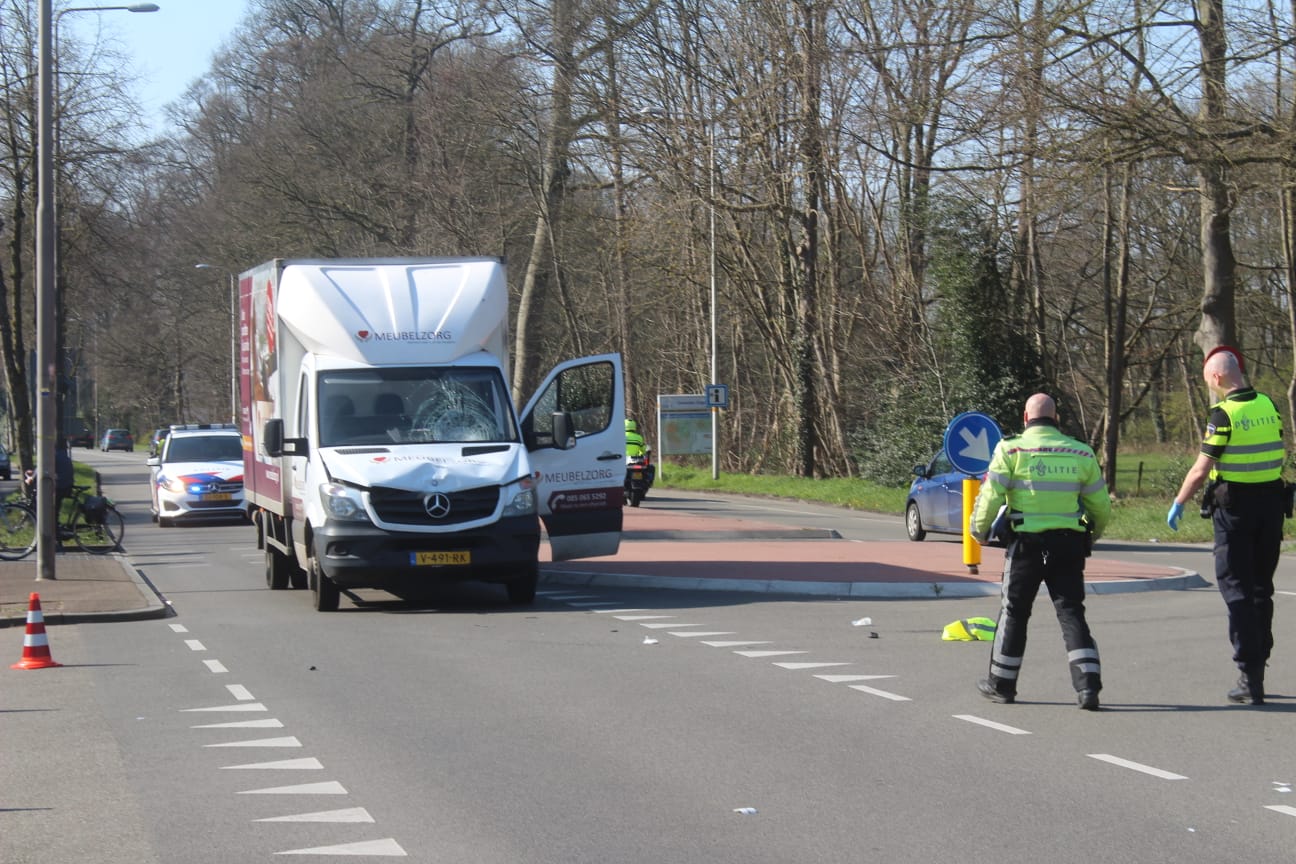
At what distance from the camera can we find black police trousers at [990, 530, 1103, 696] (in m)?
8.73

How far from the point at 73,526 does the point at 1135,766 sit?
18733mm

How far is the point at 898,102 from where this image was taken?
1277 inches

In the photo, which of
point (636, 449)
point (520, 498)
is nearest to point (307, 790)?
→ point (520, 498)

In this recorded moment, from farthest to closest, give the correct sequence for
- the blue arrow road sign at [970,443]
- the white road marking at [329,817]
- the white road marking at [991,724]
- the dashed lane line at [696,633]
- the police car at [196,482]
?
the police car at [196,482] < the blue arrow road sign at [970,443] < the dashed lane line at [696,633] < the white road marking at [991,724] < the white road marking at [329,817]

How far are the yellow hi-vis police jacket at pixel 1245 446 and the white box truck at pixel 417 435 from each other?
675 cm

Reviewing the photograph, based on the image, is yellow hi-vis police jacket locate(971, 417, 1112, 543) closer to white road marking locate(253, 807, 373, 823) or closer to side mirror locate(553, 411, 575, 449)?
white road marking locate(253, 807, 373, 823)

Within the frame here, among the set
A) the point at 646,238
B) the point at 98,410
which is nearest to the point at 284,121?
the point at 646,238

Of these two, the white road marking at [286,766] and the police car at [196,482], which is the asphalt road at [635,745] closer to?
the white road marking at [286,766]

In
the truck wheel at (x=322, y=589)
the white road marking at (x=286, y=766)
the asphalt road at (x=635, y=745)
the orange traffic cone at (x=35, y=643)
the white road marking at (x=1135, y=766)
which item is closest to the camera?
the asphalt road at (x=635, y=745)

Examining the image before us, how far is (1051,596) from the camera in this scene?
873cm

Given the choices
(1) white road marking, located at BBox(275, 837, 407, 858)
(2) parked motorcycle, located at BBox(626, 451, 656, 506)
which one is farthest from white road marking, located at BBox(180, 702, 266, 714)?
(2) parked motorcycle, located at BBox(626, 451, 656, 506)

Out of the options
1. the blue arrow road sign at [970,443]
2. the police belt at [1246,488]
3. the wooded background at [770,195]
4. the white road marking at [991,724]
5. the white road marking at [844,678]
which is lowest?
the white road marking at [844,678]

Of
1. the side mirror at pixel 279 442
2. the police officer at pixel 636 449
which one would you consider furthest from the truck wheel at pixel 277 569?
the police officer at pixel 636 449

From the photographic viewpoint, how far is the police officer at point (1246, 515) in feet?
29.1
